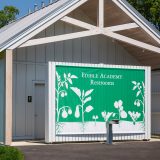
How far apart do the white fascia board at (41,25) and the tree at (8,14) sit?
2931 cm

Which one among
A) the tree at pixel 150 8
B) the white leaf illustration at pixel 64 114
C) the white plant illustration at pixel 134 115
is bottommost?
the white plant illustration at pixel 134 115

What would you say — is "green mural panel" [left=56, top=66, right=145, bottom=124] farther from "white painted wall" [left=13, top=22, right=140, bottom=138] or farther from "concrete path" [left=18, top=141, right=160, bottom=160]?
"white painted wall" [left=13, top=22, right=140, bottom=138]

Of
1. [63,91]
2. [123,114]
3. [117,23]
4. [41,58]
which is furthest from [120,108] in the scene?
[117,23]

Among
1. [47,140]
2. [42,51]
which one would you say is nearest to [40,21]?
[42,51]

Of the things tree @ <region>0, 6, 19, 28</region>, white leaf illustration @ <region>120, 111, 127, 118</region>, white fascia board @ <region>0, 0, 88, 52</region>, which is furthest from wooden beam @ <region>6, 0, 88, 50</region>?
tree @ <region>0, 6, 19, 28</region>

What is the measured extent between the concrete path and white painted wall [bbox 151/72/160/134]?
498 centimetres

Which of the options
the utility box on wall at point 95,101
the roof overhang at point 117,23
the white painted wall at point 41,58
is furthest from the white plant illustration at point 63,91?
the white painted wall at point 41,58

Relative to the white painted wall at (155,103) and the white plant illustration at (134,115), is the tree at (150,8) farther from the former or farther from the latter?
the white plant illustration at (134,115)

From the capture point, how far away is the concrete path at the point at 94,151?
42.7 feet

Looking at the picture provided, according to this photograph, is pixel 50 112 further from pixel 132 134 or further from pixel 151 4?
pixel 151 4

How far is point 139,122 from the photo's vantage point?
18.6 metres

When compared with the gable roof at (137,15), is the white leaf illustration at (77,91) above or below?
below

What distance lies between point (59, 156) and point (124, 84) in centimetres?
598

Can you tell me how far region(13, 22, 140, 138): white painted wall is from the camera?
62.3 feet
